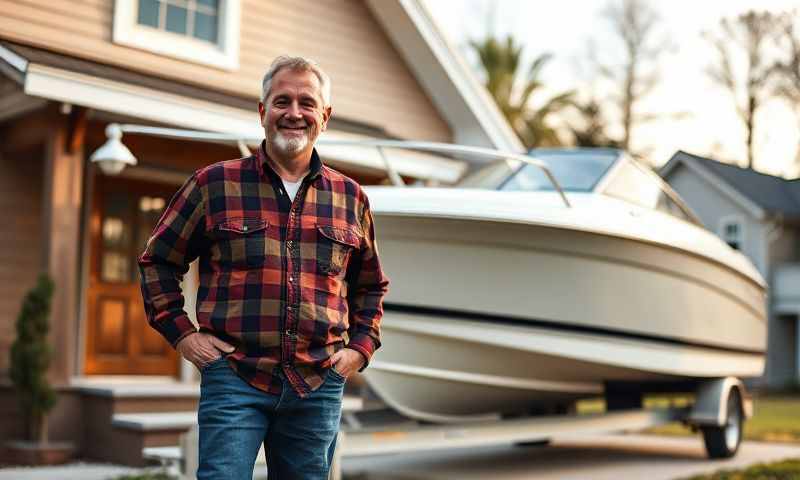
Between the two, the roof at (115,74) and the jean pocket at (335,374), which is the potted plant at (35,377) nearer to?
the roof at (115,74)

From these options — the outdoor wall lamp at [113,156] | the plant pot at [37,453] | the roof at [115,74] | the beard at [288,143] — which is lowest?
the plant pot at [37,453]

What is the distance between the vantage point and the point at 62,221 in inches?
311

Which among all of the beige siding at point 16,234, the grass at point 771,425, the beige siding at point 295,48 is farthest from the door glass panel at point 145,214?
the grass at point 771,425

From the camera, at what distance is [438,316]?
20.9 ft

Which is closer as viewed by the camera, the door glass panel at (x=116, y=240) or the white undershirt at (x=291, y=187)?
the white undershirt at (x=291, y=187)

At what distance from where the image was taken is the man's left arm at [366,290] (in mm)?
2912

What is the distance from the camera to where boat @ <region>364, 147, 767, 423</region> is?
6.30 metres

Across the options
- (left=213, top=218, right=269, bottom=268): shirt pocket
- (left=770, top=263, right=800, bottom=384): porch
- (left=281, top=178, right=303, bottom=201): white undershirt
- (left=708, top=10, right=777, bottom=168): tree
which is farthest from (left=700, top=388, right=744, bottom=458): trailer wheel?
(left=770, top=263, right=800, bottom=384): porch

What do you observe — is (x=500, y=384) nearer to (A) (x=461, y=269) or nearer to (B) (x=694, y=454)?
(A) (x=461, y=269)

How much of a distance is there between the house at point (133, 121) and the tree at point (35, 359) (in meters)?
0.17

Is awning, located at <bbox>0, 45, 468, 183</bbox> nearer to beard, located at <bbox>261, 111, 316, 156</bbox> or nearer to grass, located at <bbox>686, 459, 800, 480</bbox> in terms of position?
grass, located at <bbox>686, 459, 800, 480</bbox>

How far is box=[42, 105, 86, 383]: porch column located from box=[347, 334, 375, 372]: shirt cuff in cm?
556

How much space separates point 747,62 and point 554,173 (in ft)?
5.83

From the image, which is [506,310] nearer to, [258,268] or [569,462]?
[569,462]
